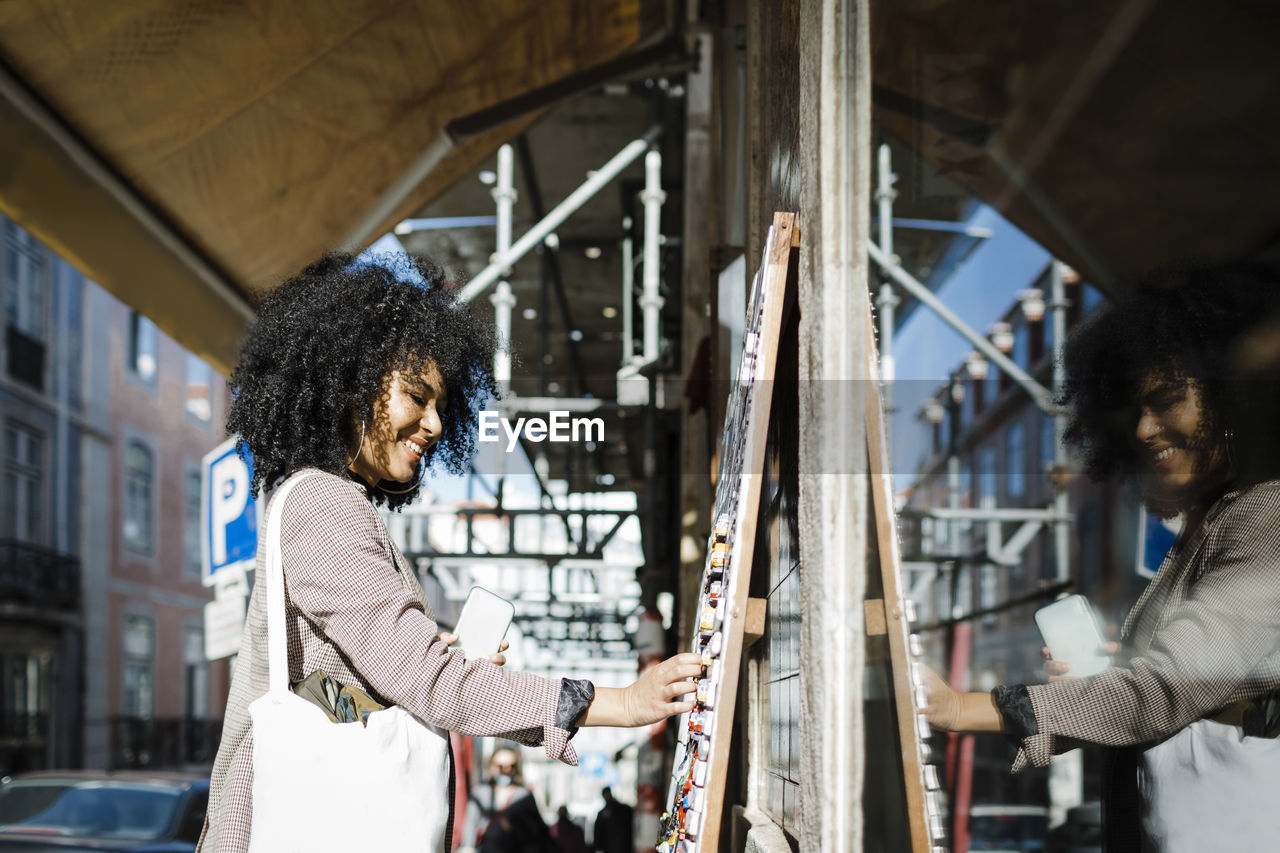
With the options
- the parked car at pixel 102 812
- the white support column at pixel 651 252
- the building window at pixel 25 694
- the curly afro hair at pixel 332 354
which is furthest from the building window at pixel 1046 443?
the building window at pixel 25 694

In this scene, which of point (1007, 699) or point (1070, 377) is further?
point (1070, 377)

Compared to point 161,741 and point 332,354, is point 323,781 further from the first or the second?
point 161,741

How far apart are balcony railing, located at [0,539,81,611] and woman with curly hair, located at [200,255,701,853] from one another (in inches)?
729

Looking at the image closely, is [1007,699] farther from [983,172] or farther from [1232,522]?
[983,172]

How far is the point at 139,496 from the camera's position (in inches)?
882

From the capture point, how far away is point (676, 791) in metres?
2.46

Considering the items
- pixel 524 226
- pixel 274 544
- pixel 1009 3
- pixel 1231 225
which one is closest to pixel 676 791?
pixel 274 544

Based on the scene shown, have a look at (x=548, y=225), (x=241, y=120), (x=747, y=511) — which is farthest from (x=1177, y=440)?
(x=548, y=225)

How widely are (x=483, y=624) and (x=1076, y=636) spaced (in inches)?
45.7

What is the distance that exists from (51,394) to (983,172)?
62.5ft

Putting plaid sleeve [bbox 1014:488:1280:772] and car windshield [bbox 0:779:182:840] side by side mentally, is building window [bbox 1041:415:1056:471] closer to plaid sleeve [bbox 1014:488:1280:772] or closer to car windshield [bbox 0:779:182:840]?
car windshield [bbox 0:779:182:840]

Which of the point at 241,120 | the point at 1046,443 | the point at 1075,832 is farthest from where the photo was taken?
the point at 1046,443

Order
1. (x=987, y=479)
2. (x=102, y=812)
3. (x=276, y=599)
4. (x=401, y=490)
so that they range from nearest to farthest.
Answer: (x=276, y=599) → (x=401, y=490) → (x=102, y=812) → (x=987, y=479)

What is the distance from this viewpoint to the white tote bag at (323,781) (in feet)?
6.42
